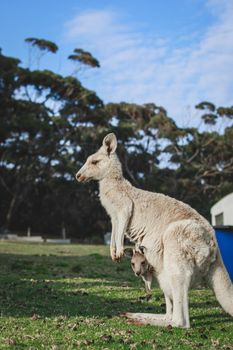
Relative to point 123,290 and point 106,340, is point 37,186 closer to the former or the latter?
point 123,290

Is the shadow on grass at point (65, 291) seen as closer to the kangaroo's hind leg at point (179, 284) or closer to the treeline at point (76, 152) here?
the kangaroo's hind leg at point (179, 284)

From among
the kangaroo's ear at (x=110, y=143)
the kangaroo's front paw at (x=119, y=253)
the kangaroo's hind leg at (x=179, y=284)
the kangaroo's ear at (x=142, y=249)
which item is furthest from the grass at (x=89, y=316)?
the kangaroo's ear at (x=110, y=143)

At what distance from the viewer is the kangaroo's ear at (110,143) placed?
772cm

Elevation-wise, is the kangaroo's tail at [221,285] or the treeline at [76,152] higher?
the treeline at [76,152]

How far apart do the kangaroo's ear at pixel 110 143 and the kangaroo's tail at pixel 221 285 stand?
2.09 m

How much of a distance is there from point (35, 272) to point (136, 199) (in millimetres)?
6213

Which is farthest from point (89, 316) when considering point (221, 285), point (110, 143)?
point (110, 143)

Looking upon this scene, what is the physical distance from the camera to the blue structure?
29.2 ft

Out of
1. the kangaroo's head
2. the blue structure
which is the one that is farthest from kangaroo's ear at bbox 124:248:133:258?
the blue structure

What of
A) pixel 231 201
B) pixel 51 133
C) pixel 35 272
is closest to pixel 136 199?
pixel 35 272

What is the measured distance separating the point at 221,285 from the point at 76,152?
4016 centimetres

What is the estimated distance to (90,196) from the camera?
153 ft

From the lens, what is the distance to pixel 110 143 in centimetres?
781

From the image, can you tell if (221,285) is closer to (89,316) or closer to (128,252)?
(128,252)
